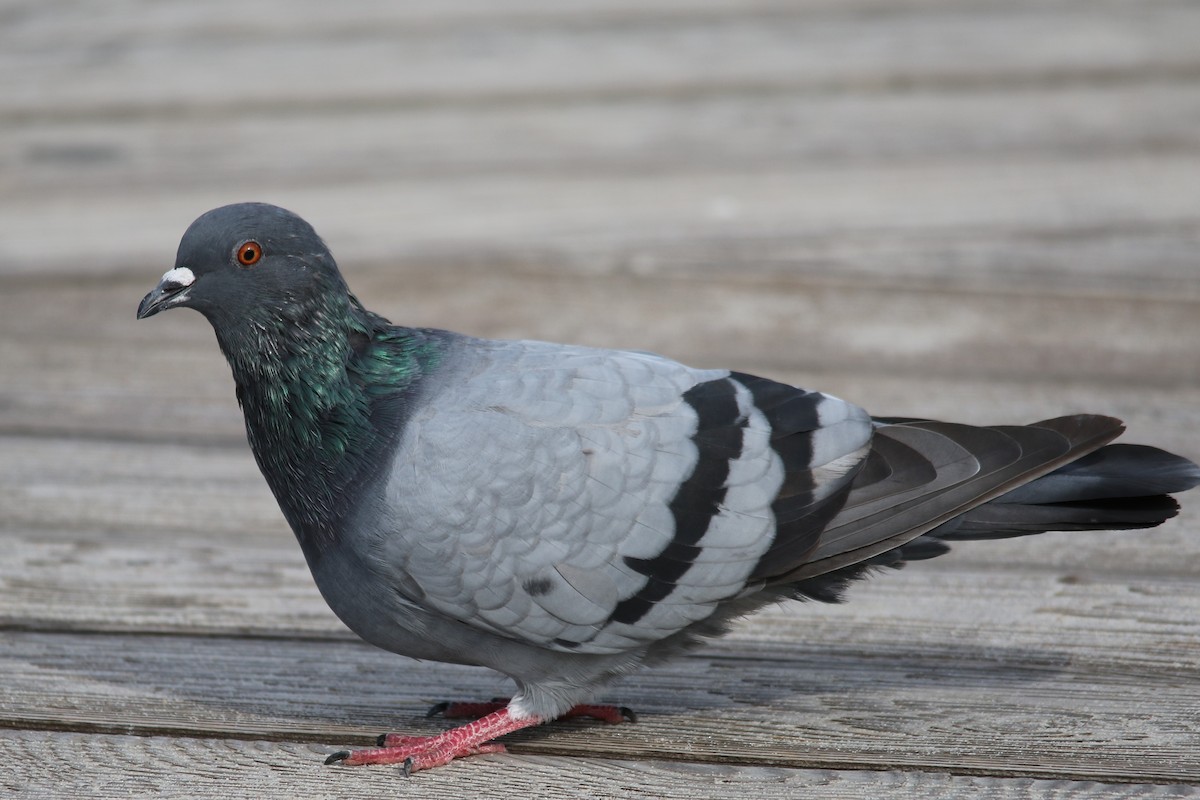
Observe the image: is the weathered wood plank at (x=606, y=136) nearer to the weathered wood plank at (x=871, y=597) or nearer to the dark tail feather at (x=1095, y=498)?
the weathered wood plank at (x=871, y=597)

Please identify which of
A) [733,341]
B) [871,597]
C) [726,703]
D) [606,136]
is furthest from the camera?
[606,136]

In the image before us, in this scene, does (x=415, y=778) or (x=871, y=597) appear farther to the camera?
(x=871, y=597)

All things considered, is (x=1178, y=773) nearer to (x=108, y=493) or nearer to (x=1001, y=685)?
(x=1001, y=685)

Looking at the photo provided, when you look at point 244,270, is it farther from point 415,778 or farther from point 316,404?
point 415,778

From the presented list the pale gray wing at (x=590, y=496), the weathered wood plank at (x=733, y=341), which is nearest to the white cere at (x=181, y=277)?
the pale gray wing at (x=590, y=496)

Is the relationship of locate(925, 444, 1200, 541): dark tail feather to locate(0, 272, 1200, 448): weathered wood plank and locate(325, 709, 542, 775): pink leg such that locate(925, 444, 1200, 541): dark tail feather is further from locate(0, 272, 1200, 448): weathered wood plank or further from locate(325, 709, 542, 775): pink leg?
locate(0, 272, 1200, 448): weathered wood plank

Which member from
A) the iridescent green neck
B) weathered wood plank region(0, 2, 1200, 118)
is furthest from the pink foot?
weathered wood plank region(0, 2, 1200, 118)

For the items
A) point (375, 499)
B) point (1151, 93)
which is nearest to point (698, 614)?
point (375, 499)

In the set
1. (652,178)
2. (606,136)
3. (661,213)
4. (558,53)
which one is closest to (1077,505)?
(661,213)

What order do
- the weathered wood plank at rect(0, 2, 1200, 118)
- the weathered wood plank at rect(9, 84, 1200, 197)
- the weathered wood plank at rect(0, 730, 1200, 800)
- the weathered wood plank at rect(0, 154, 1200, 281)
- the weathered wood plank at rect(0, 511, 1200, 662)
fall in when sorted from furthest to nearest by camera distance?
1. the weathered wood plank at rect(0, 2, 1200, 118)
2. the weathered wood plank at rect(9, 84, 1200, 197)
3. the weathered wood plank at rect(0, 154, 1200, 281)
4. the weathered wood plank at rect(0, 511, 1200, 662)
5. the weathered wood plank at rect(0, 730, 1200, 800)
